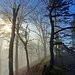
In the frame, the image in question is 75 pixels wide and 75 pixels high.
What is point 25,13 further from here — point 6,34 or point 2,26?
point 6,34

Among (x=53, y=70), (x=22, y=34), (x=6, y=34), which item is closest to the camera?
(x=53, y=70)

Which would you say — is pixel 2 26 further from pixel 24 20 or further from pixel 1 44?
pixel 1 44

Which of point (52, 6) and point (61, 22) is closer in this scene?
point (52, 6)

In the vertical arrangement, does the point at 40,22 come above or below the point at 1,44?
above

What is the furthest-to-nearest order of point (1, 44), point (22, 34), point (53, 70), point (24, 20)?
point (1, 44) < point (22, 34) < point (24, 20) < point (53, 70)

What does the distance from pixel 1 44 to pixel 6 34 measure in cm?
1873

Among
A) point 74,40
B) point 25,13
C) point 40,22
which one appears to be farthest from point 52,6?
point 74,40

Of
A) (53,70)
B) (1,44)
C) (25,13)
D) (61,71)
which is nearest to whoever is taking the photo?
(53,70)

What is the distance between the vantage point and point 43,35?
39875mm

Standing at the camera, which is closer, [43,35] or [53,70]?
[53,70]

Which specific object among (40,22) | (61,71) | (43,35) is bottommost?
(61,71)

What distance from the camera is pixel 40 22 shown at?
37.1m

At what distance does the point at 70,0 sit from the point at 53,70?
20.3ft

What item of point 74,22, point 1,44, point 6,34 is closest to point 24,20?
point 6,34
